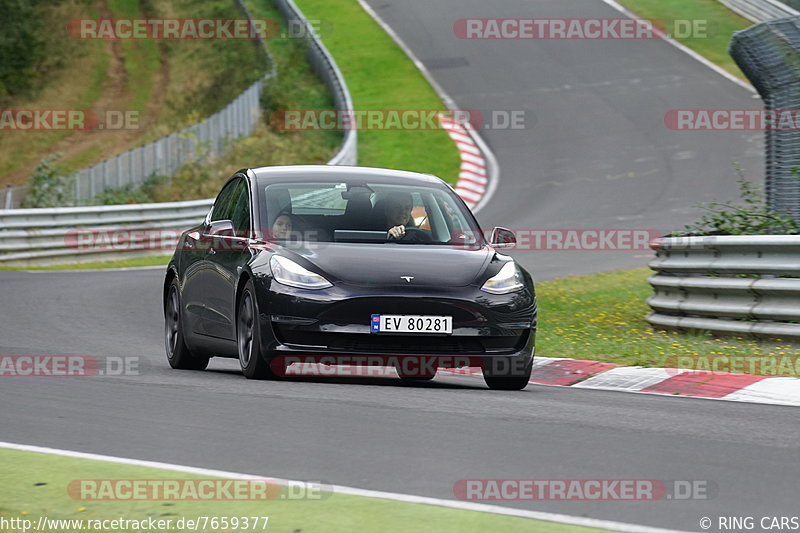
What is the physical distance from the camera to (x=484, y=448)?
6.82 m

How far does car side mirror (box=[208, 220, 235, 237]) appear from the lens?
33.2 feet

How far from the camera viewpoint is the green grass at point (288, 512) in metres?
5.25

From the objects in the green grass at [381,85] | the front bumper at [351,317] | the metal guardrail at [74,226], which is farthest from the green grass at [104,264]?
the front bumper at [351,317]

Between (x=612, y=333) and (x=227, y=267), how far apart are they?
15.3ft

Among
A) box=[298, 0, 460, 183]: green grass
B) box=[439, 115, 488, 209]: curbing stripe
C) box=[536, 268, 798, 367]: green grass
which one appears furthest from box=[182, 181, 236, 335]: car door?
box=[298, 0, 460, 183]: green grass

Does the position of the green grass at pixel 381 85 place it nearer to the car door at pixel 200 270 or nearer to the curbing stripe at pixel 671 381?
the car door at pixel 200 270

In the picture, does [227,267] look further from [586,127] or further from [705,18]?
[705,18]

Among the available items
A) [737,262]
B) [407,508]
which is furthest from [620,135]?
[407,508]

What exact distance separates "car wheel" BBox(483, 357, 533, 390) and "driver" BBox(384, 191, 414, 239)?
1191 mm

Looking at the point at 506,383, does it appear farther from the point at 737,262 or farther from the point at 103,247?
the point at 103,247

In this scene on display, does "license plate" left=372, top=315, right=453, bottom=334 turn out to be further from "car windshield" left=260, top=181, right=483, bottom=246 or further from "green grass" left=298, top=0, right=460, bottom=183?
"green grass" left=298, top=0, right=460, bottom=183

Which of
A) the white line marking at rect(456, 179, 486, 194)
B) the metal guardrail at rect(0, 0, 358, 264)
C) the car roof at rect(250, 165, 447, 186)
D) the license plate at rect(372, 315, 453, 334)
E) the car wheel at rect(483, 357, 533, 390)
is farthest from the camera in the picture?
the white line marking at rect(456, 179, 486, 194)

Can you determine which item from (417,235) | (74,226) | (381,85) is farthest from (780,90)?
(381,85)

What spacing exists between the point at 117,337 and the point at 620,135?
21567 mm
